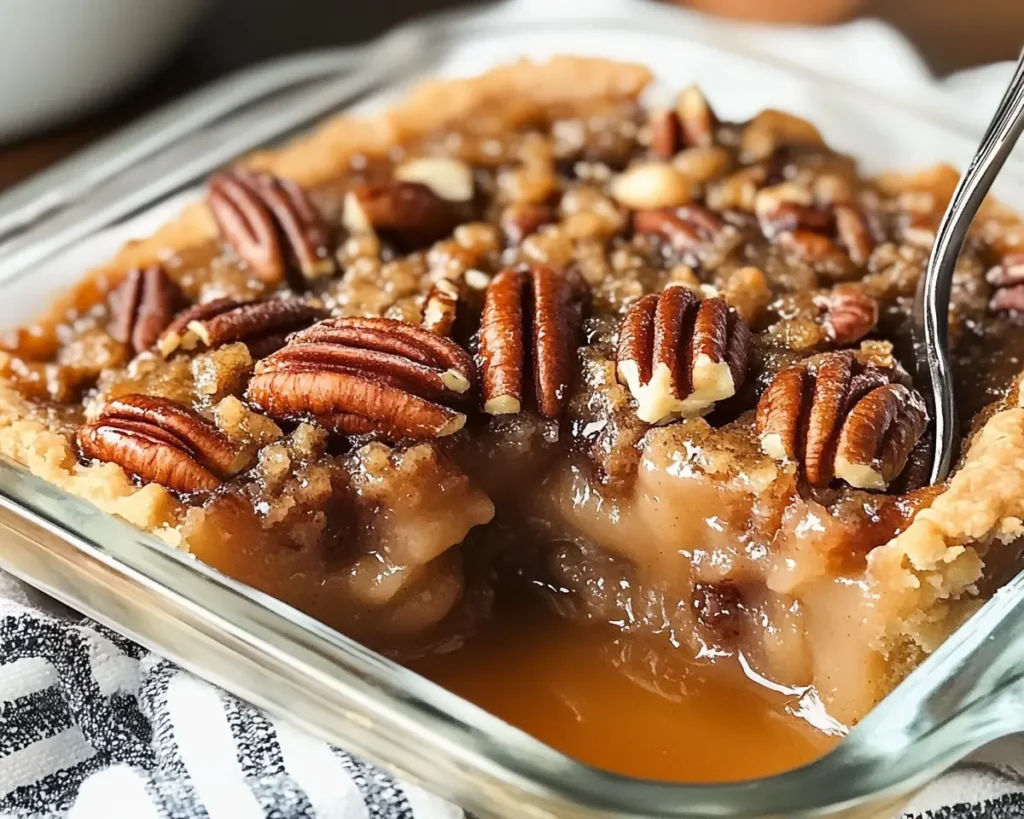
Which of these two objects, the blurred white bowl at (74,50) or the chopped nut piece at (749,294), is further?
the blurred white bowl at (74,50)

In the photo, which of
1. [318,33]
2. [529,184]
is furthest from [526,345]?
[318,33]

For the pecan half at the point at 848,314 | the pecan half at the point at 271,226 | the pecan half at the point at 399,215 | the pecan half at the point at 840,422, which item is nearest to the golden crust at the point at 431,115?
the pecan half at the point at 271,226

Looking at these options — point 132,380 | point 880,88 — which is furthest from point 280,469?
point 880,88

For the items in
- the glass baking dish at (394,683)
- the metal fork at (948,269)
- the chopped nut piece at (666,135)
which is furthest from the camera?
the chopped nut piece at (666,135)

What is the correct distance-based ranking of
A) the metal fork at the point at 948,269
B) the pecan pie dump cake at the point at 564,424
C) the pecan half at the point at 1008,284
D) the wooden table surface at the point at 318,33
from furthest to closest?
the wooden table surface at the point at 318,33
the pecan half at the point at 1008,284
the metal fork at the point at 948,269
the pecan pie dump cake at the point at 564,424

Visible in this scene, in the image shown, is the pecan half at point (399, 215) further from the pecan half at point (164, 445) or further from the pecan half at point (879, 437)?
the pecan half at point (879, 437)

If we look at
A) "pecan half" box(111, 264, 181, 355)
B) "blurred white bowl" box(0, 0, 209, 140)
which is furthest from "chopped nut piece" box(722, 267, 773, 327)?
"blurred white bowl" box(0, 0, 209, 140)

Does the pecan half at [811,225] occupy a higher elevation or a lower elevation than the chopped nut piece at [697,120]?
lower

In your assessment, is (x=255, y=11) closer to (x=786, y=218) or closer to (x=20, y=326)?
(x=20, y=326)
